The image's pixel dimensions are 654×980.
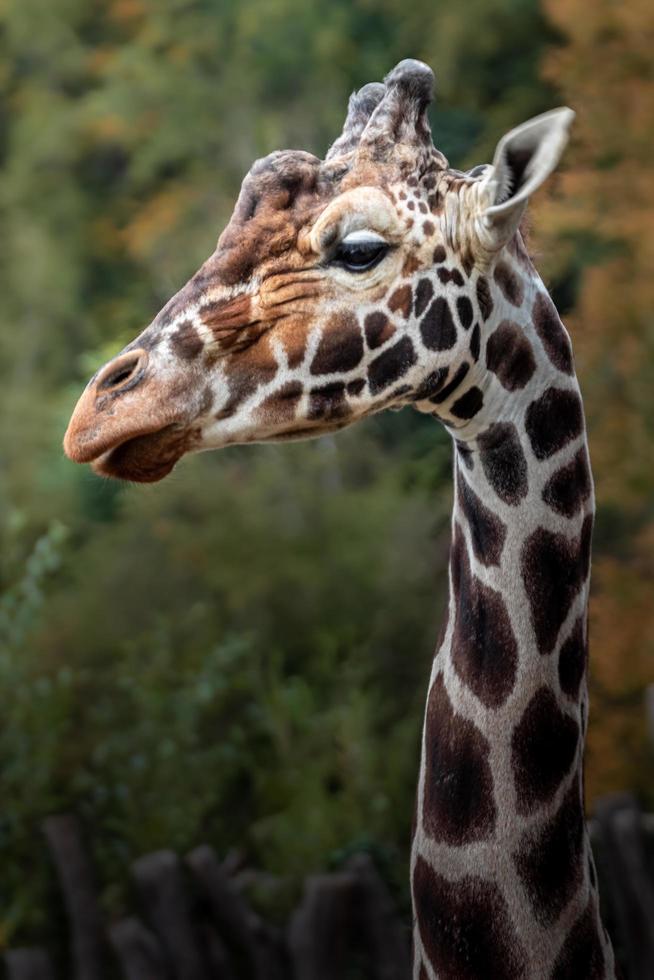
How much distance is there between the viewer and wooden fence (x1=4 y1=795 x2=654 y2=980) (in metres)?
4.77

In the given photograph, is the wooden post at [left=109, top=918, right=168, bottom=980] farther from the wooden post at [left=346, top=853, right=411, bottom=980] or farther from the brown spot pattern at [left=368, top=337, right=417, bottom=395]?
the brown spot pattern at [left=368, top=337, right=417, bottom=395]

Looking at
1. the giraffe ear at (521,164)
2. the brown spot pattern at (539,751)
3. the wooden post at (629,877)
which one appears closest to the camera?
the giraffe ear at (521,164)

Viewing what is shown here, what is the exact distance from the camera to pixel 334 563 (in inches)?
321

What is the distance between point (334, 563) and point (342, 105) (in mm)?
2806

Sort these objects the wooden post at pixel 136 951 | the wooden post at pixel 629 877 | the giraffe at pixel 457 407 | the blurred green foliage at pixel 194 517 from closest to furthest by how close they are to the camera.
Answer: the giraffe at pixel 457 407
the wooden post at pixel 629 877
the wooden post at pixel 136 951
the blurred green foliage at pixel 194 517

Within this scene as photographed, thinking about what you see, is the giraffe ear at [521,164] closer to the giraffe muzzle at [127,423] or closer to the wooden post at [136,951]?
the giraffe muzzle at [127,423]

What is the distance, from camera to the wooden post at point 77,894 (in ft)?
17.7

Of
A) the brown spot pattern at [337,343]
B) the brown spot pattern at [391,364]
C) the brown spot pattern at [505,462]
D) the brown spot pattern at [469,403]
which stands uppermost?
the brown spot pattern at [337,343]

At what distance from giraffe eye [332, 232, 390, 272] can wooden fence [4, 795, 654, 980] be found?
10.7 ft

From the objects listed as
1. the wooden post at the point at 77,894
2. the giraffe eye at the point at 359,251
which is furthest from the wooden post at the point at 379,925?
the giraffe eye at the point at 359,251

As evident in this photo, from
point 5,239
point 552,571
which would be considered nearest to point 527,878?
point 552,571

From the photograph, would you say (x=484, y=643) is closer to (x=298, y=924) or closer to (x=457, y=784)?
(x=457, y=784)

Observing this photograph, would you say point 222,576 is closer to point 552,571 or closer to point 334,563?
point 334,563

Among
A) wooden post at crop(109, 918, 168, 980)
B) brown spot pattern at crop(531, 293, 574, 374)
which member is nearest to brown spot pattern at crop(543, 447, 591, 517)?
brown spot pattern at crop(531, 293, 574, 374)
